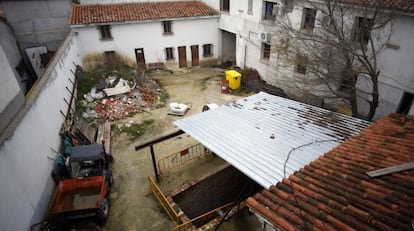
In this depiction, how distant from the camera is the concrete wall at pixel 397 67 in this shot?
1184cm

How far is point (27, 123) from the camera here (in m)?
9.25

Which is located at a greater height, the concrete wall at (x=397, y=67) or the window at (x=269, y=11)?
the window at (x=269, y=11)

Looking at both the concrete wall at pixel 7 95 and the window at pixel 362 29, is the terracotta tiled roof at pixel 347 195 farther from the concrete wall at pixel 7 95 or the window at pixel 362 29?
the concrete wall at pixel 7 95

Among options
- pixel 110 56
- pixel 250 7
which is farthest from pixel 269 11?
pixel 110 56

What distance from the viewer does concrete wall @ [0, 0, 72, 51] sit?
1964 cm

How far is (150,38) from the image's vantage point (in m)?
23.2

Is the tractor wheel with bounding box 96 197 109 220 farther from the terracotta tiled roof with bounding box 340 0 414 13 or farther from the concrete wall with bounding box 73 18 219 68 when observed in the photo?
the concrete wall with bounding box 73 18 219 68

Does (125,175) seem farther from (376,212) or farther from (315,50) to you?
(315,50)

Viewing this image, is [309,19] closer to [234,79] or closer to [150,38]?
[234,79]

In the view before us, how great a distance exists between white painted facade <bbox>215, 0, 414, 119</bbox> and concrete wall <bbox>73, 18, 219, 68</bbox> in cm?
180

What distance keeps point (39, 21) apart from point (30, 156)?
1597 centimetres

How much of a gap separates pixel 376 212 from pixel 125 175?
404 inches

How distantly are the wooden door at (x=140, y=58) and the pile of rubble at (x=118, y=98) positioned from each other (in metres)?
3.87

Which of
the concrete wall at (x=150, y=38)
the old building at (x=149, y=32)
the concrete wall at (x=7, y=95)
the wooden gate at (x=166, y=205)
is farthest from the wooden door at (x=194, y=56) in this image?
the concrete wall at (x=7, y=95)
